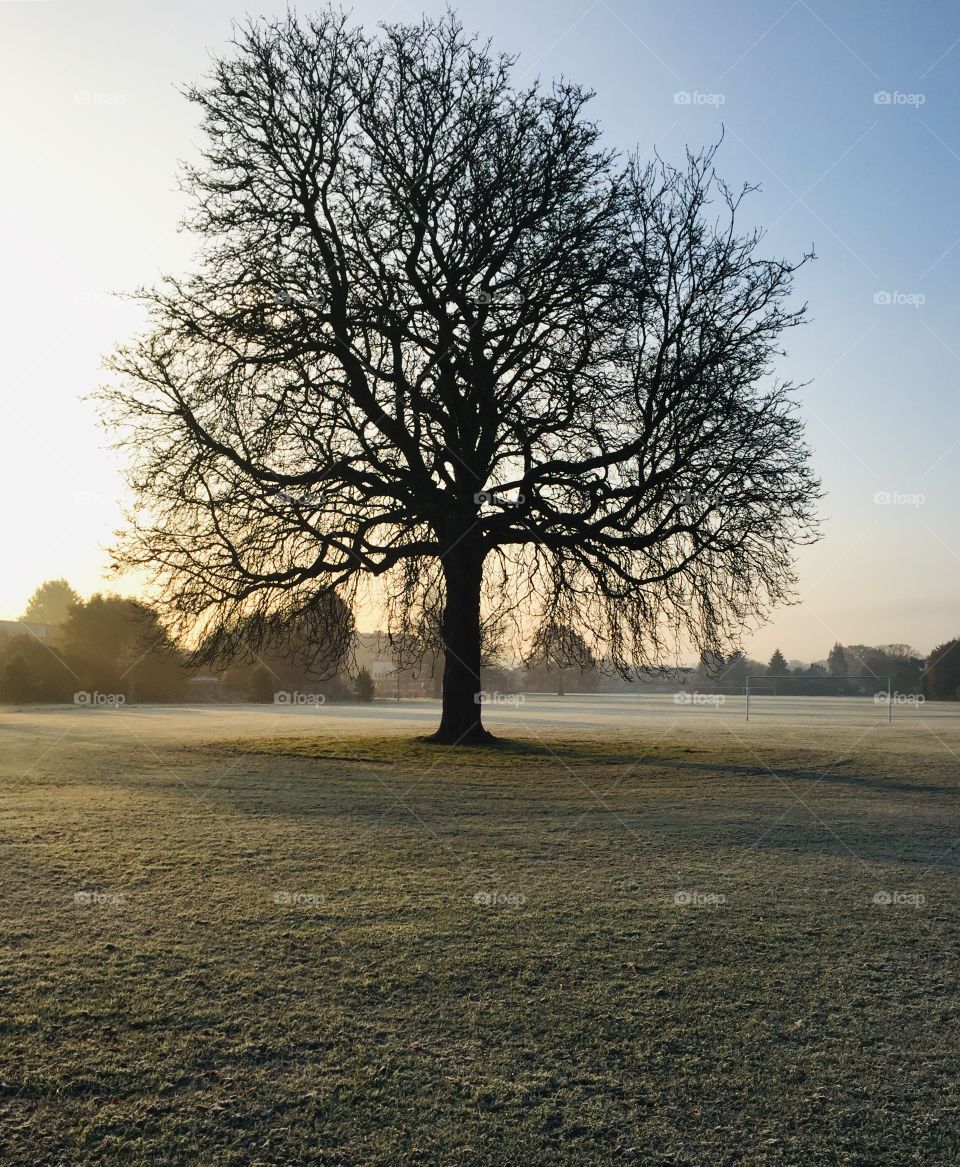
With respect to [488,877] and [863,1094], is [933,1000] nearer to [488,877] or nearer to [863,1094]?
[863,1094]

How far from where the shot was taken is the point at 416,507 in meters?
19.0

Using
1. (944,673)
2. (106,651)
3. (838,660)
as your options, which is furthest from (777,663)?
(106,651)

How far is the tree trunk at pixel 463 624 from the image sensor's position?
2002cm

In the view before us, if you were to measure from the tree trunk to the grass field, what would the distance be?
27.3 feet

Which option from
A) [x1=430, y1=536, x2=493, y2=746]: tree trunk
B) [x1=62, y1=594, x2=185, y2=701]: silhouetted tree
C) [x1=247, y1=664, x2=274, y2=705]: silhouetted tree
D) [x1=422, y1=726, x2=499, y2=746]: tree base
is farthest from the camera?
[x1=247, y1=664, x2=274, y2=705]: silhouetted tree

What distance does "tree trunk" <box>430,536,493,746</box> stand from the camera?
20.0 meters

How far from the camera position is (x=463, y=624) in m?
20.1

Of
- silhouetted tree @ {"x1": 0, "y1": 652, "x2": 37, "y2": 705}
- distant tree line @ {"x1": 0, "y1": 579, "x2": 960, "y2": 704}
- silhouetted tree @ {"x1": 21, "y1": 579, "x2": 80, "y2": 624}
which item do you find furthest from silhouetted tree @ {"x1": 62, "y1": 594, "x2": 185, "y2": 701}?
silhouetted tree @ {"x1": 21, "y1": 579, "x2": 80, "y2": 624}

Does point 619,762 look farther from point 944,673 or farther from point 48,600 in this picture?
point 48,600

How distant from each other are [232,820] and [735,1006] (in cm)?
676

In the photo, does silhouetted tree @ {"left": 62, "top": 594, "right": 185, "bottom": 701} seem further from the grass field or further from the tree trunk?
the grass field

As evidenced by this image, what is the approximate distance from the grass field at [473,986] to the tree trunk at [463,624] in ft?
27.3

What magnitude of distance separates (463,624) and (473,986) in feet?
48.7

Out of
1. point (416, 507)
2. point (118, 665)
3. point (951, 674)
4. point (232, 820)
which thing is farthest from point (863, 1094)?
point (951, 674)
